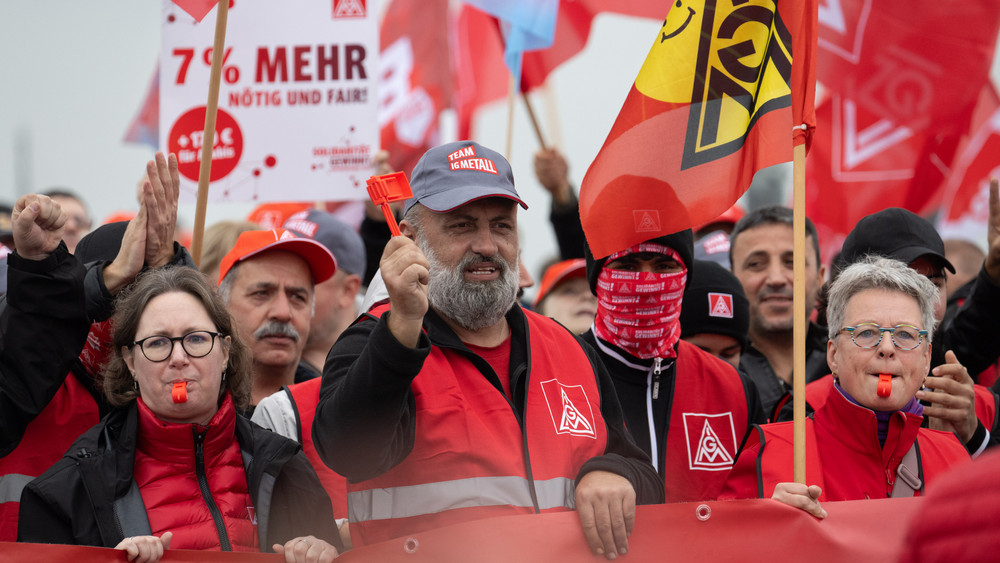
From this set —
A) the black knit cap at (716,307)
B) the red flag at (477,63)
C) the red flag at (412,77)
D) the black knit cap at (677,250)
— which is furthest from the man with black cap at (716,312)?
the red flag at (412,77)

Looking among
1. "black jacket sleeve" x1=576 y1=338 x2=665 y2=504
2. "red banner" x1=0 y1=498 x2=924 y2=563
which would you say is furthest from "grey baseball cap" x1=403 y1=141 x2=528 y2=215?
"red banner" x1=0 y1=498 x2=924 y2=563

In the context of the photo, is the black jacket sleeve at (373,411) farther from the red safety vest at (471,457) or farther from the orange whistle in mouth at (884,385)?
the orange whistle in mouth at (884,385)

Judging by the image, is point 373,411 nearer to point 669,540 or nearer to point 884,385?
point 669,540

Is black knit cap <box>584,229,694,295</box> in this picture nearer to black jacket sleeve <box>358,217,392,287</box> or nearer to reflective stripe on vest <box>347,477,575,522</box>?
reflective stripe on vest <box>347,477,575,522</box>

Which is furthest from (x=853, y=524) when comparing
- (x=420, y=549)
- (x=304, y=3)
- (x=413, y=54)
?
(x=413, y=54)

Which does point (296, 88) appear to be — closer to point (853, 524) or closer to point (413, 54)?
point (413, 54)

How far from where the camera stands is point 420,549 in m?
2.79

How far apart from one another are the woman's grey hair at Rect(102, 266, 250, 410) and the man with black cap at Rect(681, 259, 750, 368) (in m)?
2.11

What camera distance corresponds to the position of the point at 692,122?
3533 millimetres

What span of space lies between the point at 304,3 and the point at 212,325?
2862mm

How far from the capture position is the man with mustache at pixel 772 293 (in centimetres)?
498

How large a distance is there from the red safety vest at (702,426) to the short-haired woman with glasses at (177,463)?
4.44 ft

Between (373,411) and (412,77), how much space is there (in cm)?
635

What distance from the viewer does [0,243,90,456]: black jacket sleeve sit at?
10.1 feet
